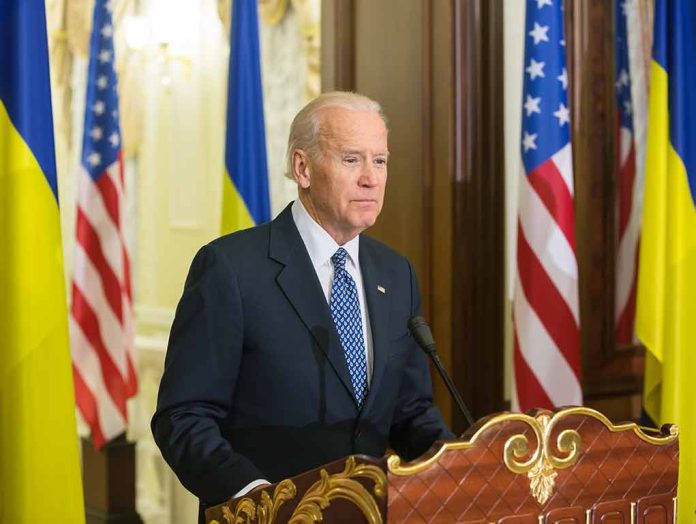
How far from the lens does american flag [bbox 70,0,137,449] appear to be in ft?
16.6

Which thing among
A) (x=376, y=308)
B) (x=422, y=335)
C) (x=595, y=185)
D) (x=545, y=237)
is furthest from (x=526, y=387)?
(x=422, y=335)

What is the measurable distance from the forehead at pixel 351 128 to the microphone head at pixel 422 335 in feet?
1.49

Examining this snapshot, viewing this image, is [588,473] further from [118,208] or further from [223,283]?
[118,208]

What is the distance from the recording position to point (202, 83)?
21.4 feet

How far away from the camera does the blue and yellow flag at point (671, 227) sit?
397cm

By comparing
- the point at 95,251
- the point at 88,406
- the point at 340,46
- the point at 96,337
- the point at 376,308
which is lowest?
the point at 88,406

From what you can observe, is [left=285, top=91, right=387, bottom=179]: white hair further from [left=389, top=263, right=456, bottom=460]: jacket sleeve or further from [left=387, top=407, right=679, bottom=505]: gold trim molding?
[left=387, top=407, right=679, bottom=505]: gold trim molding

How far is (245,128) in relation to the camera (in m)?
4.46

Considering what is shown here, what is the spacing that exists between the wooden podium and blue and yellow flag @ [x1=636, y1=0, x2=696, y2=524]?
208 cm

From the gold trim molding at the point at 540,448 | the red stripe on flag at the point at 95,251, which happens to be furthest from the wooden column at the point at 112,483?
the gold trim molding at the point at 540,448

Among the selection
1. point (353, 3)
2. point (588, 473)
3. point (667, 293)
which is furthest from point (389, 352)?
point (353, 3)

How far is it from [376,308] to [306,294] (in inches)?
6.8

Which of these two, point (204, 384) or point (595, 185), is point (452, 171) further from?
point (204, 384)

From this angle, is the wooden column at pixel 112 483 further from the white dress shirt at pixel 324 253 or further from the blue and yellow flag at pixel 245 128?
the white dress shirt at pixel 324 253
